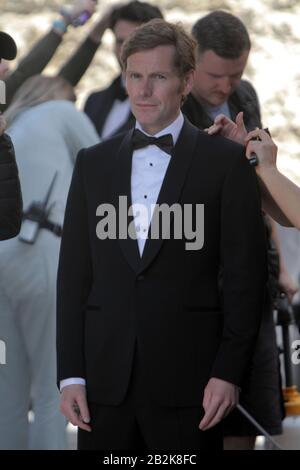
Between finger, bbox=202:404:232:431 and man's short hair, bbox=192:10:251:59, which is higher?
man's short hair, bbox=192:10:251:59

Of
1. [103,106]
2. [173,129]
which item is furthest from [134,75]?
[103,106]

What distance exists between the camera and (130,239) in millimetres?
3307

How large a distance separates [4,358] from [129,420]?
1.28 m

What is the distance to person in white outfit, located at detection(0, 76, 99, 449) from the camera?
4.49 meters

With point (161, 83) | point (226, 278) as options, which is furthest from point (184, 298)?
point (161, 83)

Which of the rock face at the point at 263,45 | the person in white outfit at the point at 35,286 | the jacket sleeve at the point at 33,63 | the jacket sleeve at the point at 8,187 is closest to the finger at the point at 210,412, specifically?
the jacket sleeve at the point at 8,187

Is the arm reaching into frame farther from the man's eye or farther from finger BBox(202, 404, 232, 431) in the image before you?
finger BBox(202, 404, 232, 431)

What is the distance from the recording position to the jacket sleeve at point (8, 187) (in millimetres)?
3559

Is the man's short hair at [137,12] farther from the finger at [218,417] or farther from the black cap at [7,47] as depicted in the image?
the finger at [218,417]

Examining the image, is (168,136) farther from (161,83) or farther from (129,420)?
(129,420)

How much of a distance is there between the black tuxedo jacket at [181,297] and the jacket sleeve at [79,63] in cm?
201

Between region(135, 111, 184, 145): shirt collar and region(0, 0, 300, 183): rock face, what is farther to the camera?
region(0, 0, 300, 183): rock face

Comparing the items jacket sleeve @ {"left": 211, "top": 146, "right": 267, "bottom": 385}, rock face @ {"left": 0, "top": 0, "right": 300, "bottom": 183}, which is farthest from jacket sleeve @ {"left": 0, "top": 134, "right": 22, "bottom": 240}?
rock face @ {"left": 0, "top": 0, "right": 300, "bottom": 183}

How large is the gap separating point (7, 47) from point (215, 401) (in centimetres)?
120
